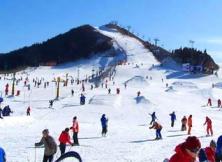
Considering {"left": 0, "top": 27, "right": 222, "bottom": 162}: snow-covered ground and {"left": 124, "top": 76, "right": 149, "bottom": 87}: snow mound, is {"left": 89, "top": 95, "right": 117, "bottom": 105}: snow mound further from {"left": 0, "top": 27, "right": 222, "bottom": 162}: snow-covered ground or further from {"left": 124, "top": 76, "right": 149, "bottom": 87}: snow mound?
{"left": 124, "top": 76, "right": 149, "bottom": 87}: snow mound

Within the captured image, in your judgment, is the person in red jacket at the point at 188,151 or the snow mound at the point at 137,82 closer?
the person in red jacket at the point at 188,151

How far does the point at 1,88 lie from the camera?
73438 mm

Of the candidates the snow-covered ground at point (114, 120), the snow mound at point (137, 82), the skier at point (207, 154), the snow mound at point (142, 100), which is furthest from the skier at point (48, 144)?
the snow mound at point (137, 82)

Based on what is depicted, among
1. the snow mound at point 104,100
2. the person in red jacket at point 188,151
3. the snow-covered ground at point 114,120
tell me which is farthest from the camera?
the snow mound at point 104,100

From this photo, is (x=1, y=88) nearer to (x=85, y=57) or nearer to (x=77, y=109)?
(x=77, y=109)

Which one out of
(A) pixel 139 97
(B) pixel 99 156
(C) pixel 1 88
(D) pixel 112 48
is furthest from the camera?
(D) pixel 112 48

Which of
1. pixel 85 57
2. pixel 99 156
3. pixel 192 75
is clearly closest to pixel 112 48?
pixel 85 57

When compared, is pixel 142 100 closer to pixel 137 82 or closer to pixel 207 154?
pixel 137 82

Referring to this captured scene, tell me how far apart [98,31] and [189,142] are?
16960 centimetres

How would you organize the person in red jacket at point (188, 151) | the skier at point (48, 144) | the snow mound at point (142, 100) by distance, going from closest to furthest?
the person in red jacket at point (188, 151) < the skier at point (48, 144) < the snow mound at point (142, 100)

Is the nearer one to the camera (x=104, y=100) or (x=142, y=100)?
(x=104, y=100)

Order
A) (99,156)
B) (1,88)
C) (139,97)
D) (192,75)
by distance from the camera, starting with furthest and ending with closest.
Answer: (192,75), (1,88), (139,97), (99,156)

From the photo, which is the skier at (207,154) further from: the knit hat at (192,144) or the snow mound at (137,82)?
the snow mound at (137,82)

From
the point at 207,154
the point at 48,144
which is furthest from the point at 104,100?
the point at 207,154
